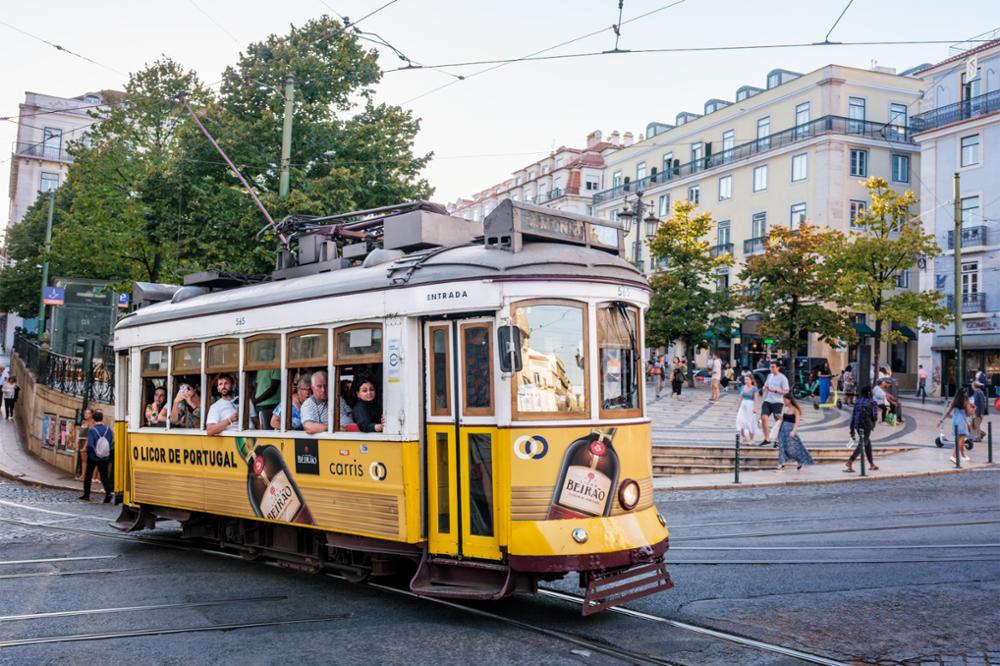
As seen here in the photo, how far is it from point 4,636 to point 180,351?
13.2ft

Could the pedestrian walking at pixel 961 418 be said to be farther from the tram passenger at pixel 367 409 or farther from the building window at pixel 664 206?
the building window at pixel 664 206

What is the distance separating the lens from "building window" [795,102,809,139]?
47812 millimetres

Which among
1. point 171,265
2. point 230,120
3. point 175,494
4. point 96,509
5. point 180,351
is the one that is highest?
point 230,120

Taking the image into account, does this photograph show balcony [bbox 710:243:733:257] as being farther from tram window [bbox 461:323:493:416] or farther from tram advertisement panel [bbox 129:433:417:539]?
tram window [bbox 461:323:493:416]

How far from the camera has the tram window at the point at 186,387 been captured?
1020 centimetres

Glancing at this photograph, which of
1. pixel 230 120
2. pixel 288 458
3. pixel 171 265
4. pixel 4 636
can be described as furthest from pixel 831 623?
pixel 171 265

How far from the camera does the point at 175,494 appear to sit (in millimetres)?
10523

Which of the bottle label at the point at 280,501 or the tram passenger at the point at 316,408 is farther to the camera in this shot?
the bottle label at the point at 280,501

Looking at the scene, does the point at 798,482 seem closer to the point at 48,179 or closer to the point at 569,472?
the point at 569,472

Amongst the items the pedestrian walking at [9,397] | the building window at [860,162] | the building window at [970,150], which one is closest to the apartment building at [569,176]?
the building window at [860,162]

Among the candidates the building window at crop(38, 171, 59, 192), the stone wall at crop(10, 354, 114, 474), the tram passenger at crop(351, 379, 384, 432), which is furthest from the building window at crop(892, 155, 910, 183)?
the building window at crop(38, 171, 59, 192)

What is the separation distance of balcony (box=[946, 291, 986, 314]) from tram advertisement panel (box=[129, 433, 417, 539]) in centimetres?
3810

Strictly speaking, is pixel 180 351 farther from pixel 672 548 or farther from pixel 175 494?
pixel 672 548

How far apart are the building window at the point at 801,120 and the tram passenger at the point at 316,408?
1731 inches
